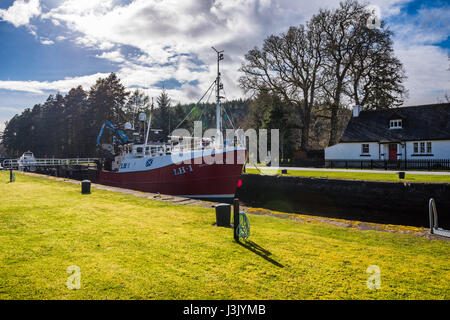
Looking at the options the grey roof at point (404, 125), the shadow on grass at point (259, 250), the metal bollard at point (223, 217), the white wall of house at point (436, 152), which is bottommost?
the shadow on grass at point (259, 250)

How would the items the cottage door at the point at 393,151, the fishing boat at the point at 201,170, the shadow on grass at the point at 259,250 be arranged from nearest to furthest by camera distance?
the shadow on grass at the point at 259,250 → the fishing boat at the point at 201,170 → the cottage door at the point at 393,151

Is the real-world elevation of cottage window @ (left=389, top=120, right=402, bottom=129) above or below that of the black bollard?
above

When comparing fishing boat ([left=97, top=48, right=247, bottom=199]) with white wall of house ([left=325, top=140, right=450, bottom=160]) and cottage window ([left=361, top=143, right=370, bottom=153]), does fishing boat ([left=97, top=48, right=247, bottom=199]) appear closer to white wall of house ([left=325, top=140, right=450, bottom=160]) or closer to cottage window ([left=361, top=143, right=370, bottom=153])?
white wall of house ([left=325, top=140, right=450, bottom=160])

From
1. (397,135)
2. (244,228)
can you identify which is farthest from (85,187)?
(397,135)

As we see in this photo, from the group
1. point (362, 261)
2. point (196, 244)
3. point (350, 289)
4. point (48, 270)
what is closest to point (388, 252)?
point (362, 261)

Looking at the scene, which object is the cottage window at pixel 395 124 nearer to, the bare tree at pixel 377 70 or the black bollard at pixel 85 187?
the bare tree at pixel 377 70

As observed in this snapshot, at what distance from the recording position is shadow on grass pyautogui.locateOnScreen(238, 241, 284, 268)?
5321 millimetres

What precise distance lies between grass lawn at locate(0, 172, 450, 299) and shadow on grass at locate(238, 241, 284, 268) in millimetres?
22

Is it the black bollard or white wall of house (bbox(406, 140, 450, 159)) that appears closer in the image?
the black bollard

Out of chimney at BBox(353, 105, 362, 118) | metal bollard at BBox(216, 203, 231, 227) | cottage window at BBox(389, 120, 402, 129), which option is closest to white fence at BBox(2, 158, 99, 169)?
metal bollard at BBox(216, 203, 231, 227)

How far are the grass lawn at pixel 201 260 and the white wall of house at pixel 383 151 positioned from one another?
2845 centimetres

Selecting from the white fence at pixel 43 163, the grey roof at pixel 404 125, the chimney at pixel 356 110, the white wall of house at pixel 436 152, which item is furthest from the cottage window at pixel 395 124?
the white fence at pixel 43 163

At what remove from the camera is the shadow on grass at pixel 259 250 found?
532 cm

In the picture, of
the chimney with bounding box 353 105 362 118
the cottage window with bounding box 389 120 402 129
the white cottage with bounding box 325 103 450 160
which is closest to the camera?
the white cottage with bounding box 325 103 450 160
